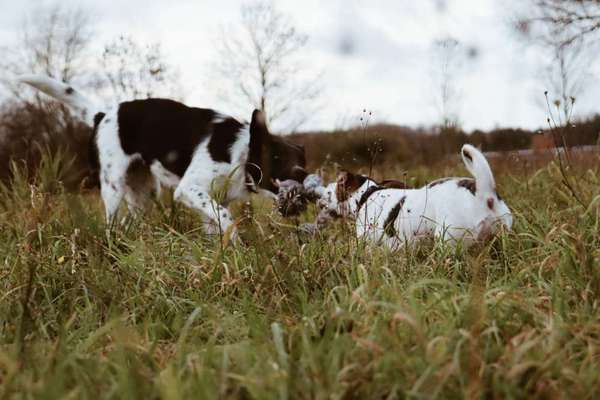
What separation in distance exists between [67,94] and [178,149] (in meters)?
1.21

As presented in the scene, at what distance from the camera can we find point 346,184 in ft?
13.0

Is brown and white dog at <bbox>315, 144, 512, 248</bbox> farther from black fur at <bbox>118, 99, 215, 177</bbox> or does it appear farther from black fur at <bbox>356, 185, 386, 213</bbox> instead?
black fur at <bbox>118, 99, 215, 177</bbox>

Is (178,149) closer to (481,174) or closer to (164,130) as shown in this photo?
(164,130)

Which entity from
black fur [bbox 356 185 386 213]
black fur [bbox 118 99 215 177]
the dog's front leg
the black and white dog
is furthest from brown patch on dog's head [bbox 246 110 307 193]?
black fur [bbox 356 185 386 213]

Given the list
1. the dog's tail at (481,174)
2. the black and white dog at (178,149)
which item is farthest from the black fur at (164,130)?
the dog's tail at (481,174)

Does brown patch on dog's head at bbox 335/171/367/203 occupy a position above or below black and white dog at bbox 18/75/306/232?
below

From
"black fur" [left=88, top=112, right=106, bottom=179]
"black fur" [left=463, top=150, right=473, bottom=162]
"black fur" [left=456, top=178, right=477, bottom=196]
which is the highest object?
"black fur" [left=88, top=112, right=106, bottom=179]

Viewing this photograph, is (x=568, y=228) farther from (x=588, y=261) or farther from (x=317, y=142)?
(x=317, y=142)

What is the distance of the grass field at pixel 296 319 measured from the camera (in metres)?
1.57

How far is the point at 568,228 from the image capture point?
10.4 feet

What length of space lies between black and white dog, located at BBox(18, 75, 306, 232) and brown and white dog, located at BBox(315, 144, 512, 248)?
0.96 meters

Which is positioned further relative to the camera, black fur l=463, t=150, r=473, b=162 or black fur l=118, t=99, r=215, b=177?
black fur l=118, t=99, r=215, b=177

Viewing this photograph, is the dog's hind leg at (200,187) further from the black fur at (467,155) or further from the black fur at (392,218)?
the black fur at (467,155)

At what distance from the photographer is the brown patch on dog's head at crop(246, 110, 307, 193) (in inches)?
176
